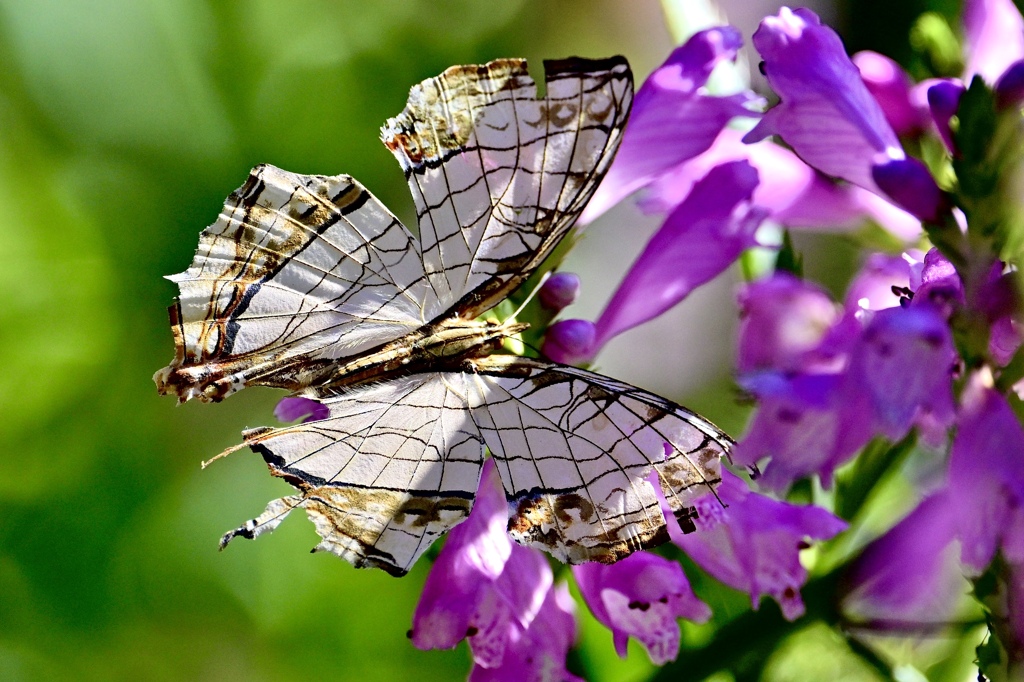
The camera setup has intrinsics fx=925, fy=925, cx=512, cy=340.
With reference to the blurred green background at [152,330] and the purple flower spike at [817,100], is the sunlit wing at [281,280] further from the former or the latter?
the blurred green background at [152,330]

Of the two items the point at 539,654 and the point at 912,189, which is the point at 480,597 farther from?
the point at 912,189

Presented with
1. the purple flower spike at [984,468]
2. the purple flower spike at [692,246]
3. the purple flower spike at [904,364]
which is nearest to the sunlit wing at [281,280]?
the purple flower spike at [692,246]

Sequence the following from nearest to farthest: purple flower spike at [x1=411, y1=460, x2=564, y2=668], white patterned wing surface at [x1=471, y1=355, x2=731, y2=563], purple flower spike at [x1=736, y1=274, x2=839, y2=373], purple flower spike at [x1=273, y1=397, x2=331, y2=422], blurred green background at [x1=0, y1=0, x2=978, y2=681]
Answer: white patterned wing surface at [x1=471, y1=355, x2=731, y2=563], purple flower spike at [x1=411, y1=460, x2=564, y2=668], purple flower spike at [x1=273, y1=397, x2=331, y2=422], purple flower spike at [x1=736, y1=274, x2=839, y2=373], blurred green background at [x1=0, y1=0, x2=978, y2=681]

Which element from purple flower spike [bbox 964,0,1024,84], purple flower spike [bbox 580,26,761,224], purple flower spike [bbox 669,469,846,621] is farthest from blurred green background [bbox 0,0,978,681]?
purple flower spike [bbox 964,0,1024,84]

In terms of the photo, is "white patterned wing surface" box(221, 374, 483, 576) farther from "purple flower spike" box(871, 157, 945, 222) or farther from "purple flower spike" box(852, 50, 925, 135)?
"purple flower spike" box(852, 50, 925, 135)

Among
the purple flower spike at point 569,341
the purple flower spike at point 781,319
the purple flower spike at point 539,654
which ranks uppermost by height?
the purple flower spike at point 569,341

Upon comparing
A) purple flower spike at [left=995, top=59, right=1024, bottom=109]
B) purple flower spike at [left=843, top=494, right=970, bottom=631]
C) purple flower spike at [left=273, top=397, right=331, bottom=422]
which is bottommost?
purple flower spike at [left=843, top=494, right=970, bottom=631]
